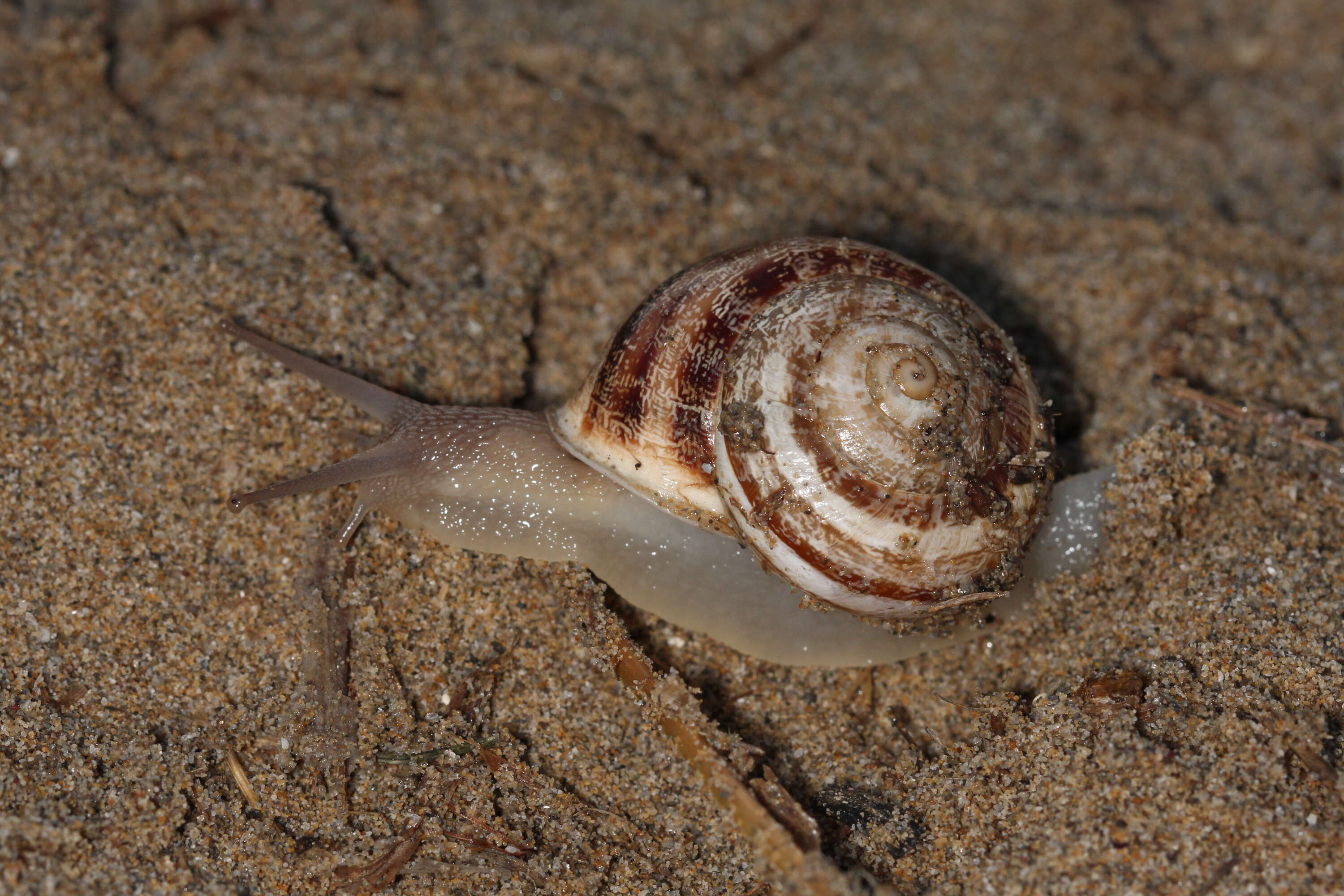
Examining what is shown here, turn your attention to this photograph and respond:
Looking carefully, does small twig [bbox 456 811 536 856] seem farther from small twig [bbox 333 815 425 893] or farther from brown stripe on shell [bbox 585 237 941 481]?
brown stripe on shell [bbox 585 237 941 481]

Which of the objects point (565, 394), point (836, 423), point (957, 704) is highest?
point (836, 423)

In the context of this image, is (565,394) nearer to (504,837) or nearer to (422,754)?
(422,754)

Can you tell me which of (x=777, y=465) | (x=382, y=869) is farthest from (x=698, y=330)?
(x=382, y=869)

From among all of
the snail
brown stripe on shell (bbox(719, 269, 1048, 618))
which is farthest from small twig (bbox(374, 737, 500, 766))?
brown stripe on shell (bbox(719, 269, 1048, 618))

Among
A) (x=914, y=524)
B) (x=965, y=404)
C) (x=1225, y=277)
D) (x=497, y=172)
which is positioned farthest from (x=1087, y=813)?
(x=497, y=172)

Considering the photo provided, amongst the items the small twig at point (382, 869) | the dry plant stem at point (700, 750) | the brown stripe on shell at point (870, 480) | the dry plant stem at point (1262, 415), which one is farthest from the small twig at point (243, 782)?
the dry plant stem at point (1262, 415)

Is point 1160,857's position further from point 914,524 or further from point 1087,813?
point 914,524
